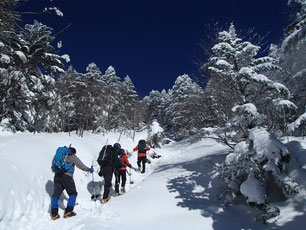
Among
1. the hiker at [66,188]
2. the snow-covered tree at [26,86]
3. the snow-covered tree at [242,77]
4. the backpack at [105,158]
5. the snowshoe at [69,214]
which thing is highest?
the snow-covered tree at [26,86]

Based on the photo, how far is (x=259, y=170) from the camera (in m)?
3.99

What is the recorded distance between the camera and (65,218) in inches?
178

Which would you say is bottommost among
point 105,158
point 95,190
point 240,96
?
point 95,190

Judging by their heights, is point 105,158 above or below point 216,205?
above

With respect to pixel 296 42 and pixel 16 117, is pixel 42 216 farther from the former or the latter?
pixel 16 117

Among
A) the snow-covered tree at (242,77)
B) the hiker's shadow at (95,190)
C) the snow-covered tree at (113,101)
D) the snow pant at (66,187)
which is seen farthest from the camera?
the snow-covered tree at (113,101)

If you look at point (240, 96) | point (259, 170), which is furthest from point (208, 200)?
point (240, 96)

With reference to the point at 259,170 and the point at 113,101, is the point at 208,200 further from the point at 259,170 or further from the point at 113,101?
the point at 113,101

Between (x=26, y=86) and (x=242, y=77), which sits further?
(x=26, y=86)

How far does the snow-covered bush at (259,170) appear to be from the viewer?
3.62 metres

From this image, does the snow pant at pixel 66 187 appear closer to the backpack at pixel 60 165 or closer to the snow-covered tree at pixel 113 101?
the backpack at pixel 60 165

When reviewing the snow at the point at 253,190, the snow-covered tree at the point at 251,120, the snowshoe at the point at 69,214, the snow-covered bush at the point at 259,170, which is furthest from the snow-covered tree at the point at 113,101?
the snow at the point at 253,190

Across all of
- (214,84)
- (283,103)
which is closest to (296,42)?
(283,103)

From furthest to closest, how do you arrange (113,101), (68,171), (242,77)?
(113,101)
(242,77)
(68,171)
